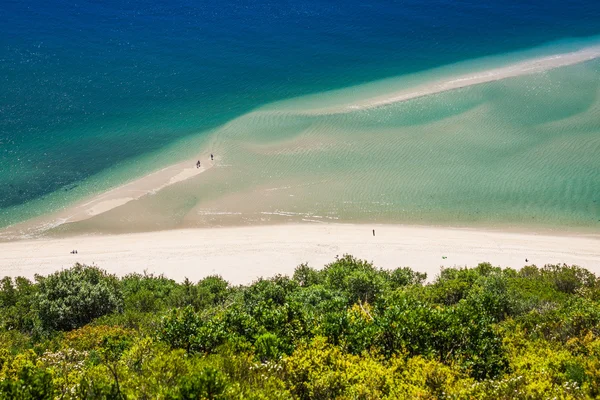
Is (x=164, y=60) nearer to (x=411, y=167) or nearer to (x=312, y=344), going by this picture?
(x=411, y=167)

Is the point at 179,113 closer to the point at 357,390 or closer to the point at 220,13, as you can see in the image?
the point at 220,13

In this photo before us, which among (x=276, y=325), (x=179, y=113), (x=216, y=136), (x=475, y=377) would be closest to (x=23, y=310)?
(x=276, y=325)

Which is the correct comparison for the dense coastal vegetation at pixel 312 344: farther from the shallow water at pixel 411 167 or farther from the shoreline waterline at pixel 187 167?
the shoreline waterline at pixel 187 167

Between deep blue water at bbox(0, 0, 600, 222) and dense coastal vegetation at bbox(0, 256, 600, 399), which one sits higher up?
deep blue water at bbox(0, 0, 600, 222)

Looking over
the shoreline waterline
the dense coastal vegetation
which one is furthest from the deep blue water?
the dense coastal vegetation

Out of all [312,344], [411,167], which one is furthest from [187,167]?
[312,344]

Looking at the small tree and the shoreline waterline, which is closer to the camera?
the small tree

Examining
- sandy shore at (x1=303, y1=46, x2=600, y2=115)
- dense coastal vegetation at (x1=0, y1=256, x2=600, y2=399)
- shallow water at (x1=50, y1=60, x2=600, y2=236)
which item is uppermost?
sandy shore at (x1=303, y1=46, x2=600, y2=115)

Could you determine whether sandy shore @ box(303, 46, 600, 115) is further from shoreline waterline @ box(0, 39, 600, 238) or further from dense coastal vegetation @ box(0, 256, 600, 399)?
dense coastal vegetation @ box(0, 256, 600, 399)
